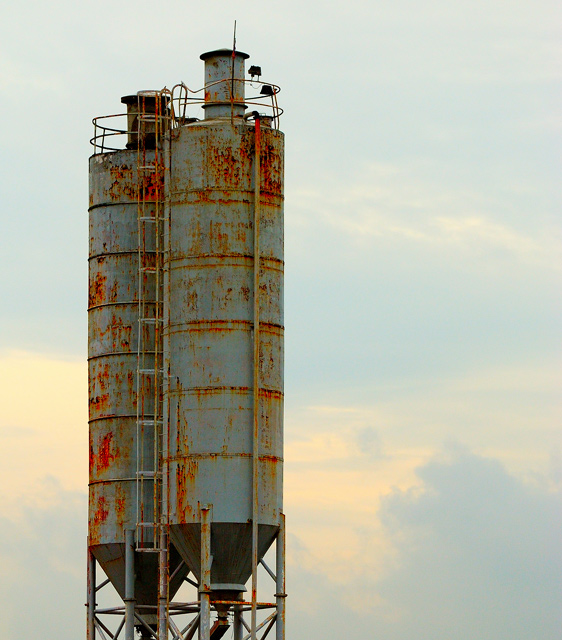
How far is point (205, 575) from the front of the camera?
47062 mm

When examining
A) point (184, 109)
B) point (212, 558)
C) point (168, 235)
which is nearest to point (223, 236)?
point (168, 235)

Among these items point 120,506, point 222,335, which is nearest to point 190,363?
point 222,335

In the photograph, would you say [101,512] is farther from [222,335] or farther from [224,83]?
[224,83]

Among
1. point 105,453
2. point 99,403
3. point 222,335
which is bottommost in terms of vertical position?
point 105,453

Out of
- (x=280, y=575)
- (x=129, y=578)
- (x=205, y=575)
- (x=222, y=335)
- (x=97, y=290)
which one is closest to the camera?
(x=205, y=575)

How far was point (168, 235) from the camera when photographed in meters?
49.5

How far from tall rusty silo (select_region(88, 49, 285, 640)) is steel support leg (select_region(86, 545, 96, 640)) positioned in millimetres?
59

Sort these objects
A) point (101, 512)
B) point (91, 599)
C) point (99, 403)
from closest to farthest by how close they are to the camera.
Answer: point (101, 512) → point (99, 403) → point (91, 599)

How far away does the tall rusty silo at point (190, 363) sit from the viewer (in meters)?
47.9

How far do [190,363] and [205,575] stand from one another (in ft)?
18.9

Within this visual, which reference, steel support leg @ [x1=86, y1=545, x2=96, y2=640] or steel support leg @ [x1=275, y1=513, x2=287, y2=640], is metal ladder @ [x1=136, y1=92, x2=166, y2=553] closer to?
steel support leg @ [x1=86, y1=545, x2=96, y2=640]

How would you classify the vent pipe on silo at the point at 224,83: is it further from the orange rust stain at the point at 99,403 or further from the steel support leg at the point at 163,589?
the steel support leg at the point at 163,589

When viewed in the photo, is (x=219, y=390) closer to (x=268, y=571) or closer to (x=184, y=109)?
(x=268, y=571)

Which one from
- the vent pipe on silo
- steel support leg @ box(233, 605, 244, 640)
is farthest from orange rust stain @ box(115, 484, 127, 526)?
the vent pipe on silo
